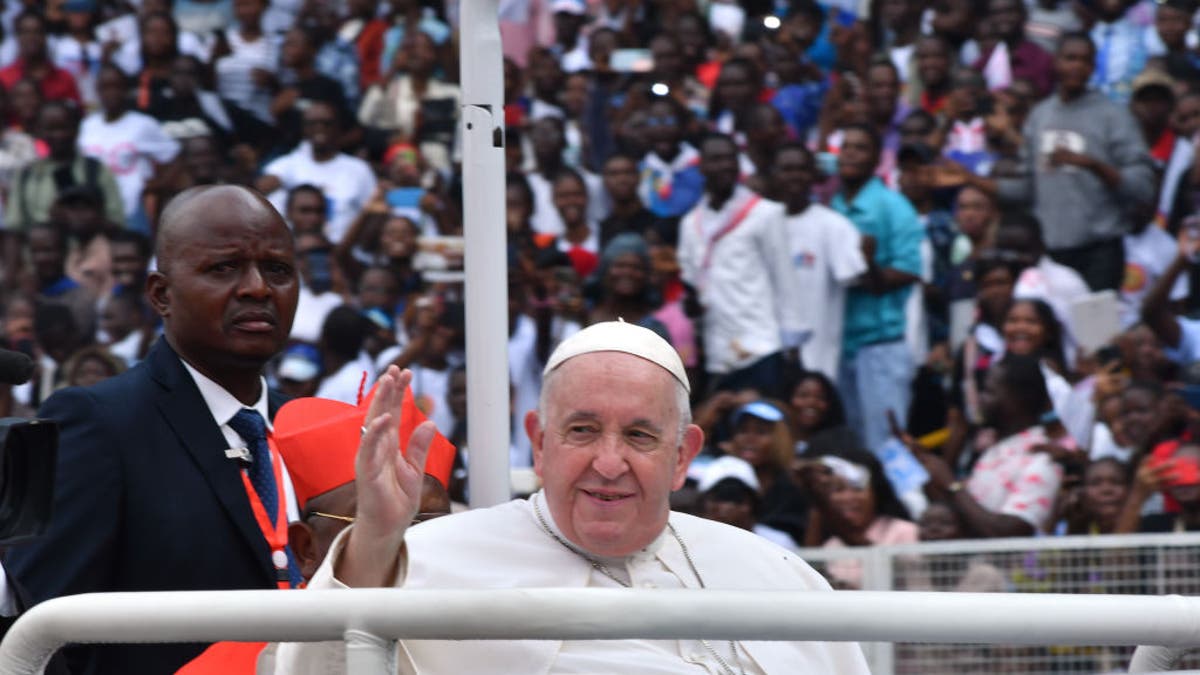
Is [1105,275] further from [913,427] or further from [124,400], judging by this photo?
[124,400]

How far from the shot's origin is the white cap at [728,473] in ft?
25.1

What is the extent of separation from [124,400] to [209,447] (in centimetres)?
19

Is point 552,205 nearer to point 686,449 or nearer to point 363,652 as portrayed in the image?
point 686,449

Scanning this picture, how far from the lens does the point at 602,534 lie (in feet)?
12.4

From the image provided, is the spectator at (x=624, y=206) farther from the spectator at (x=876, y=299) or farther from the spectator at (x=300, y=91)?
the spectator at (x=300, y=91)

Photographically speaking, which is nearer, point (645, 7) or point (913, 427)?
point (913, 427)

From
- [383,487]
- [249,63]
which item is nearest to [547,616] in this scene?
[383,487]

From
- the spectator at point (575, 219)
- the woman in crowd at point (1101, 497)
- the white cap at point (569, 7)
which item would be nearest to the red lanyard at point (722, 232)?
the spectator at point (575, 219)

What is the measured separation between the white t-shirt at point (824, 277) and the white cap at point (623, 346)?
544cm

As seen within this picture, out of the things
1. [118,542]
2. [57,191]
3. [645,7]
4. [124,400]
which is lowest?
[118,542]

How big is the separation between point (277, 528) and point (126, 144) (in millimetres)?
8093

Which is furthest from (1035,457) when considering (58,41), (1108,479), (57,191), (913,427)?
(58,41)

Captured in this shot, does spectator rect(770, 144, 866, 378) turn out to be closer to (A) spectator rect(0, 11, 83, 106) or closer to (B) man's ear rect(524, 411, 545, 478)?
(A) spectator rect(0, 11, 83, 106)

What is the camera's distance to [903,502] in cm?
802
